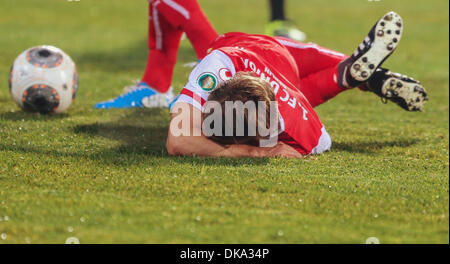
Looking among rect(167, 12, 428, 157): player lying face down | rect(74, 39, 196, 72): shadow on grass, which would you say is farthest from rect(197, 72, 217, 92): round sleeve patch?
rect(74, 39, 196, 72): shadow on grass

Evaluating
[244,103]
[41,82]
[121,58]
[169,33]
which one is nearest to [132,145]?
[244,103]

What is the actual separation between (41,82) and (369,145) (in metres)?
2.80

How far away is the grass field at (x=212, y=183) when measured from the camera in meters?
2.90

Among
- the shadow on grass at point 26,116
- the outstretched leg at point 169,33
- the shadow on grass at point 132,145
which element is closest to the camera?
the shadow on grass at point 132,145

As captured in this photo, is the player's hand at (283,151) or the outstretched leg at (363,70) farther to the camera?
the outstretched leg at (363,70)

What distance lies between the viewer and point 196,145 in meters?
4.09

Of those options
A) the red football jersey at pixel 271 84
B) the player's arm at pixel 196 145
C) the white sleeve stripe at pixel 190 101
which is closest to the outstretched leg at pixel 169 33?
the red football jersey at pixel 271 84

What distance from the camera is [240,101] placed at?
384 centimetres

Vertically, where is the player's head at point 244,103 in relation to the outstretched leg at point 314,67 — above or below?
below

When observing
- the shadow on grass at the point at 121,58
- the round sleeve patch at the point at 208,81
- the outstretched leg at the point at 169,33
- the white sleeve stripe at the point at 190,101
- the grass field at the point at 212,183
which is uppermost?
the shadow on grass at the point at 121,58

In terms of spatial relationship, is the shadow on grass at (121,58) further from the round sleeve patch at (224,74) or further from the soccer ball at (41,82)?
the round sleeve patch at (224,74)

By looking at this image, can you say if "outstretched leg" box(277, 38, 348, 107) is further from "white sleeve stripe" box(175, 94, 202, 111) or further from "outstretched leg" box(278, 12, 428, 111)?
"white sleeve stripe" box(175, 94, 202, 111)

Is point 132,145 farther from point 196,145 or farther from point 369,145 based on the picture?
point 369,145

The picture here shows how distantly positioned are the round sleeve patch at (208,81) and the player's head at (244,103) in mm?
114
